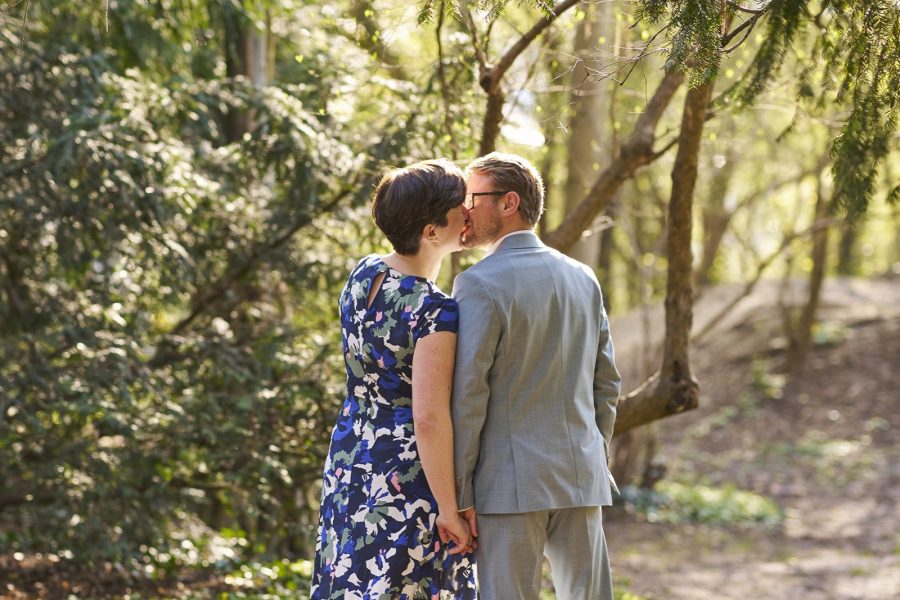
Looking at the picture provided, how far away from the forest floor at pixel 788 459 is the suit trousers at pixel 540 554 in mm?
3768

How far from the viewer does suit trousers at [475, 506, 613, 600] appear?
2.78 metres

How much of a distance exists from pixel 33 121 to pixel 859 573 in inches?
277

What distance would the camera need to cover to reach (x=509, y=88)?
5.39 metres

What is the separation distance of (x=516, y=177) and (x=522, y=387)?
63cm

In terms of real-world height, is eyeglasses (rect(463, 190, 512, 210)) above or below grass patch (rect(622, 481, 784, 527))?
above

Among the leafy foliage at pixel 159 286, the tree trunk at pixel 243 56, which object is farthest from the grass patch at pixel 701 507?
the tree trunk at pixel 243 56

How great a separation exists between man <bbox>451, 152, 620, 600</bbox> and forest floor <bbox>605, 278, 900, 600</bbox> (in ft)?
12.7

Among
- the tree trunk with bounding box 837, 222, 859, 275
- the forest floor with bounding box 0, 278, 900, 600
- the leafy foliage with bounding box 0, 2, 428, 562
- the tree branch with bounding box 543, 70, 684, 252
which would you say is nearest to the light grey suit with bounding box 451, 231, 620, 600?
the tree branch with bounding box 543, 70, 684, 252

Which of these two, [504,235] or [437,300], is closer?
[437,300]

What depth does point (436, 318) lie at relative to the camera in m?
2.74

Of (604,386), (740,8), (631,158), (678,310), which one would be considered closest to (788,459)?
(678,310)

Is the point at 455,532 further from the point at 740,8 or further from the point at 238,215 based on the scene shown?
the point at 238,215

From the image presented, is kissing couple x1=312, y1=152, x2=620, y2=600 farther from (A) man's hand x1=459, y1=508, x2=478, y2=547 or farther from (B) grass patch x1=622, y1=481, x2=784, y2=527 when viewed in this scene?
(B) grass patch x1=622, y1=481, x2=784, y2=527

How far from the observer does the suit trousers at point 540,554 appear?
2.78 m
